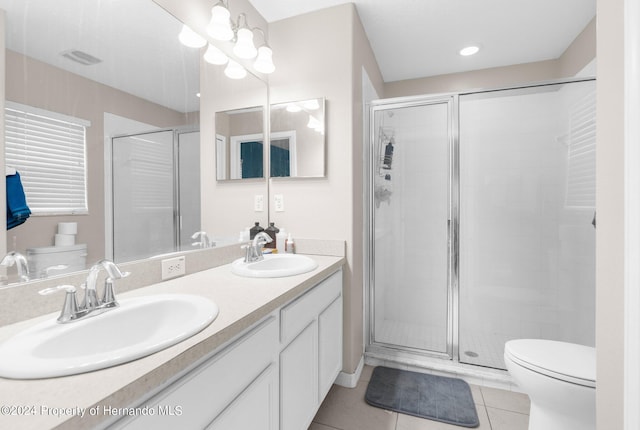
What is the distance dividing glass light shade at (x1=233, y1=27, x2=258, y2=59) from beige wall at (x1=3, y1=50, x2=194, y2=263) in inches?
31.2

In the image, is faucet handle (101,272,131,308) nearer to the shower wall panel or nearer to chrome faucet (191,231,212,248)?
chrome faucet (191,231,212,248)

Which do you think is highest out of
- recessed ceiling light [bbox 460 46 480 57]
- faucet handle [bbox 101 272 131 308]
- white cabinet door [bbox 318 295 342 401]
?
recessed ceiling light [bbox 460 46 480 57]

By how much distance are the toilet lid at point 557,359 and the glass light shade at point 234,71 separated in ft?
7.06

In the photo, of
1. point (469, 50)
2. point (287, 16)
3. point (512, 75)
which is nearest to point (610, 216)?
point (287, 16)

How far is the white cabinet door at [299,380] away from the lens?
3.78 feet

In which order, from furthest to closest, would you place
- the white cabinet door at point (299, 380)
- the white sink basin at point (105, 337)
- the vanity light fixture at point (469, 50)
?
the vanity light fixture at point (469, 50) → the white cabinet door at point (299, 380) → the white sink basin at point (105, 337)

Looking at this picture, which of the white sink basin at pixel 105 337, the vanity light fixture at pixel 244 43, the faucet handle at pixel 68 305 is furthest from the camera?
the vanity light fixture at pixel 244 43

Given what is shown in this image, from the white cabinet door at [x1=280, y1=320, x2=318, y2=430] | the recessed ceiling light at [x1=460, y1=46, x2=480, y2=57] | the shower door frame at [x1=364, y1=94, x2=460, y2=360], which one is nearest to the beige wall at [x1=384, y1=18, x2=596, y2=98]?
the recessed ceiling light at [x1=460, y1=46, x2=480, y2=57]

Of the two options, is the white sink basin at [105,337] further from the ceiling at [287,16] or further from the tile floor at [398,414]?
the tile floor at [398,414]

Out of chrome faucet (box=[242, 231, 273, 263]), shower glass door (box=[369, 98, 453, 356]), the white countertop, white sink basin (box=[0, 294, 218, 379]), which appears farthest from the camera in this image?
shower glass door (box=[369, 98, 453, 356])

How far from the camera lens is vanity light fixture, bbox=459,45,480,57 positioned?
2414mm

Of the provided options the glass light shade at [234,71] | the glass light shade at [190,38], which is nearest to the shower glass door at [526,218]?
the glass light shade at [234,71]

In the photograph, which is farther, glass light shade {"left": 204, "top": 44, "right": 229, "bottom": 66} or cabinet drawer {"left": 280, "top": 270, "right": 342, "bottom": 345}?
glass light shade {"left": 204, "top": 44, "right": 229, "bottom": 66}

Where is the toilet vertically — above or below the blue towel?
below
